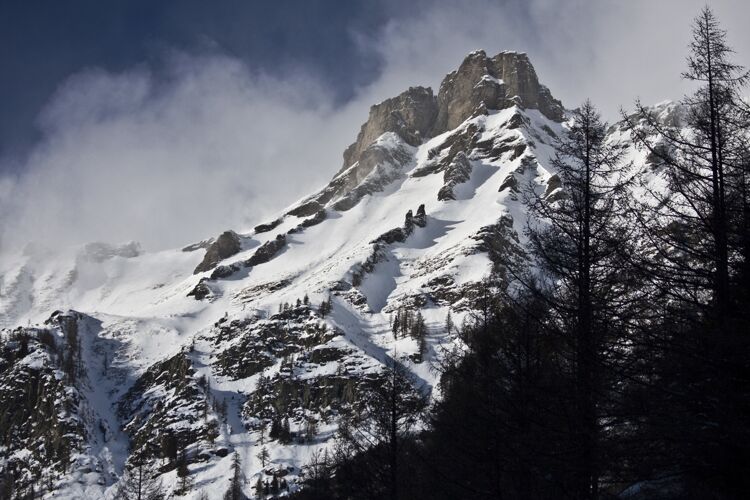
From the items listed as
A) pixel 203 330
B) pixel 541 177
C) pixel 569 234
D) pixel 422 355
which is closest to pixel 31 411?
pixel 203 330

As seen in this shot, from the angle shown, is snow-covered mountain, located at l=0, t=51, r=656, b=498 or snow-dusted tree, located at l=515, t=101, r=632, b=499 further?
snow-covered mountain, located at l=0, t=51, r=656, b=498

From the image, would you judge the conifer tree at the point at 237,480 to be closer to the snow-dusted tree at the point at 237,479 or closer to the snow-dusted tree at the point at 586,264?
the snow-dusted tree at the point at 237,479

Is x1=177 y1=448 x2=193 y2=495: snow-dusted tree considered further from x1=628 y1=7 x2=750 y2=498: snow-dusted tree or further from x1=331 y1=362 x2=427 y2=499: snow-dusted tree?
x1=628 y1=7 x2=750 y2=498: snow-dusted tree

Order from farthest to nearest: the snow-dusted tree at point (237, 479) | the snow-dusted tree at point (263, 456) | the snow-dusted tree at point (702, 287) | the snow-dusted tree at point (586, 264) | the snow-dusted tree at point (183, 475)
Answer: the snow-dusted tree at point (263, 456)
the snow-dusted tree at point (183, 475)
the snow-dusted tree at point (237, 479)
the snow-dusted tree at point (586, 264)
the snow-dusted tree at point (702, 287)

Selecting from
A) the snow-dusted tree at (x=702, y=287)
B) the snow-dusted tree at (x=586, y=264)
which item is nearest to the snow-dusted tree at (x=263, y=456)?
the snow-dusted tree at (x=586, y=264)

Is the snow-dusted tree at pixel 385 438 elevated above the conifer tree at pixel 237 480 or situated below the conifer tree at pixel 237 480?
above

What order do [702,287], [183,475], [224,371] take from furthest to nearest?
1. [224,371]
2. [183,475]
3. [702,287]

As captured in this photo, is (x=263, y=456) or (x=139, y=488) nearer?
(x=139, y=488)

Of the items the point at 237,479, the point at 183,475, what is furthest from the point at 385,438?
the point at 183,475

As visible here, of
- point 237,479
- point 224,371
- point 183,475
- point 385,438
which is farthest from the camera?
point 224,371

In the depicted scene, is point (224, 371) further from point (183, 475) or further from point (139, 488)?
point (139, 488)

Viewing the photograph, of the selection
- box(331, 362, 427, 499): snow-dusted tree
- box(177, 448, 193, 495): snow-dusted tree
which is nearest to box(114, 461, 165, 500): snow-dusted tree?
box(331, 362, 427, 499): snow-dusted tree

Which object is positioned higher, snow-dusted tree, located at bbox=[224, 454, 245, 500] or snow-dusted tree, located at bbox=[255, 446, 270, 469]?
snow-dusted tree, located at bbox=[255, 446, 270, 469]

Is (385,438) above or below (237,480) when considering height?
above
